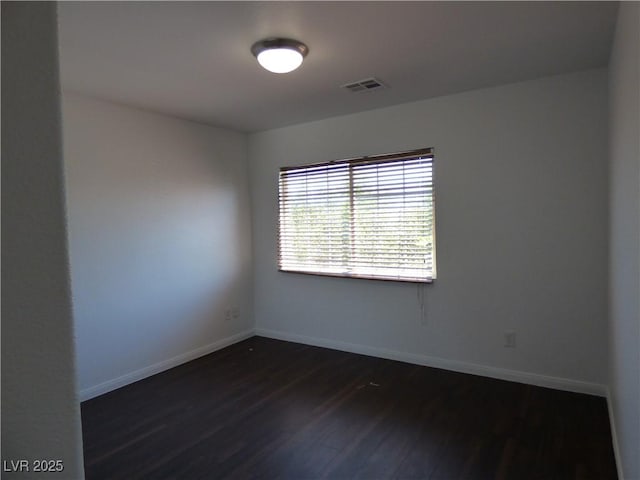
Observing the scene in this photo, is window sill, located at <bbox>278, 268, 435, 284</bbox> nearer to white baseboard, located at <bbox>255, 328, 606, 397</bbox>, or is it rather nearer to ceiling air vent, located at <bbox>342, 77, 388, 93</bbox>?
white baseboard, located at <bbox>255, 328, 606, 397</bbox>

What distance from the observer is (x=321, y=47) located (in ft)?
8.09

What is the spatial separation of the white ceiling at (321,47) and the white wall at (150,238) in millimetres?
384

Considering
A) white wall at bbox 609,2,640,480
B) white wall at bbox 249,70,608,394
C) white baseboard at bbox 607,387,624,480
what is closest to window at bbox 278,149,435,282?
white wall at bbox 249,70,608,394

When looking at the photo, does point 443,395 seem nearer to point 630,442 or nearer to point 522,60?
point 630,442

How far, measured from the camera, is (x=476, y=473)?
2.21 m

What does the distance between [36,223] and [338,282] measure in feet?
12.4

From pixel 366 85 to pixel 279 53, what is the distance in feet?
3.29

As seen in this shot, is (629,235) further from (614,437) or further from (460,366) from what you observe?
(460,366)

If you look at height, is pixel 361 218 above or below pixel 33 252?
above

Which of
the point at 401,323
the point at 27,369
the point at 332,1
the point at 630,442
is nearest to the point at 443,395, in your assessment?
the point at 401,323

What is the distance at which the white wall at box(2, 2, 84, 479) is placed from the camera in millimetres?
504

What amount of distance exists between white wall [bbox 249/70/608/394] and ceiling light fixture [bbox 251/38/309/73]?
1123mm

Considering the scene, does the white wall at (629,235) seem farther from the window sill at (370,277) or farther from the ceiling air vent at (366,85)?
the window sill at (370,277)

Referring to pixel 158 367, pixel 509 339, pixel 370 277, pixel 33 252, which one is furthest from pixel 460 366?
pixel 33 252
